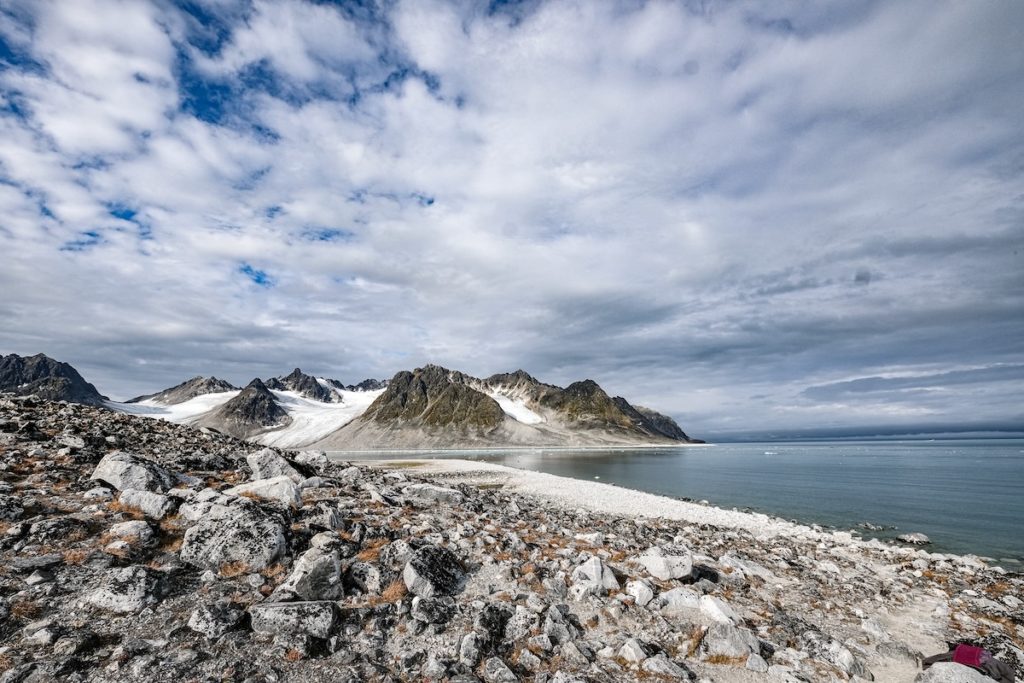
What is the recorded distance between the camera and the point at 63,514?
1170cm

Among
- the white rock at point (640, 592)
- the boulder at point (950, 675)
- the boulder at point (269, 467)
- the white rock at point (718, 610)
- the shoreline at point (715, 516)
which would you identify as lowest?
the shoreline at point (715, 516)

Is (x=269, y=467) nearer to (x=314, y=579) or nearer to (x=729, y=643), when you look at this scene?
(x=314, y=579)

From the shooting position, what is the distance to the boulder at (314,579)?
9.98m

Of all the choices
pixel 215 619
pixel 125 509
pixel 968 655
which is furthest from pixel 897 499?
pixel 125 509

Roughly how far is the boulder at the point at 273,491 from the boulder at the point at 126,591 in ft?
15.0

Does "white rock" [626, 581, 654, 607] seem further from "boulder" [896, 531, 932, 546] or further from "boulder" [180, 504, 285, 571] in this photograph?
"boulder" [896, 531, 932, 546]

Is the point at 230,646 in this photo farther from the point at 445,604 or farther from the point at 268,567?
the point at 445,604

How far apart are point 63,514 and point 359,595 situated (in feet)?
26.8

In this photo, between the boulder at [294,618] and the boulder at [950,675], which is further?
the boulder at [950,675]

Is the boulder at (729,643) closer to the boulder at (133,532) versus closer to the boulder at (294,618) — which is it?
the boulder at (294,618)

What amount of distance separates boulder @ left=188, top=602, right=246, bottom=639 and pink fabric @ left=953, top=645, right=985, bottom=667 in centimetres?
1524

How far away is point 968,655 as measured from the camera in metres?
→ 10.0

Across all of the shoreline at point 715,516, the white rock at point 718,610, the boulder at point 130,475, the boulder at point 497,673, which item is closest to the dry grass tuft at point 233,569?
the boulder at point 130,475

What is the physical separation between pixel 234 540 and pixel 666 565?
473 inches
